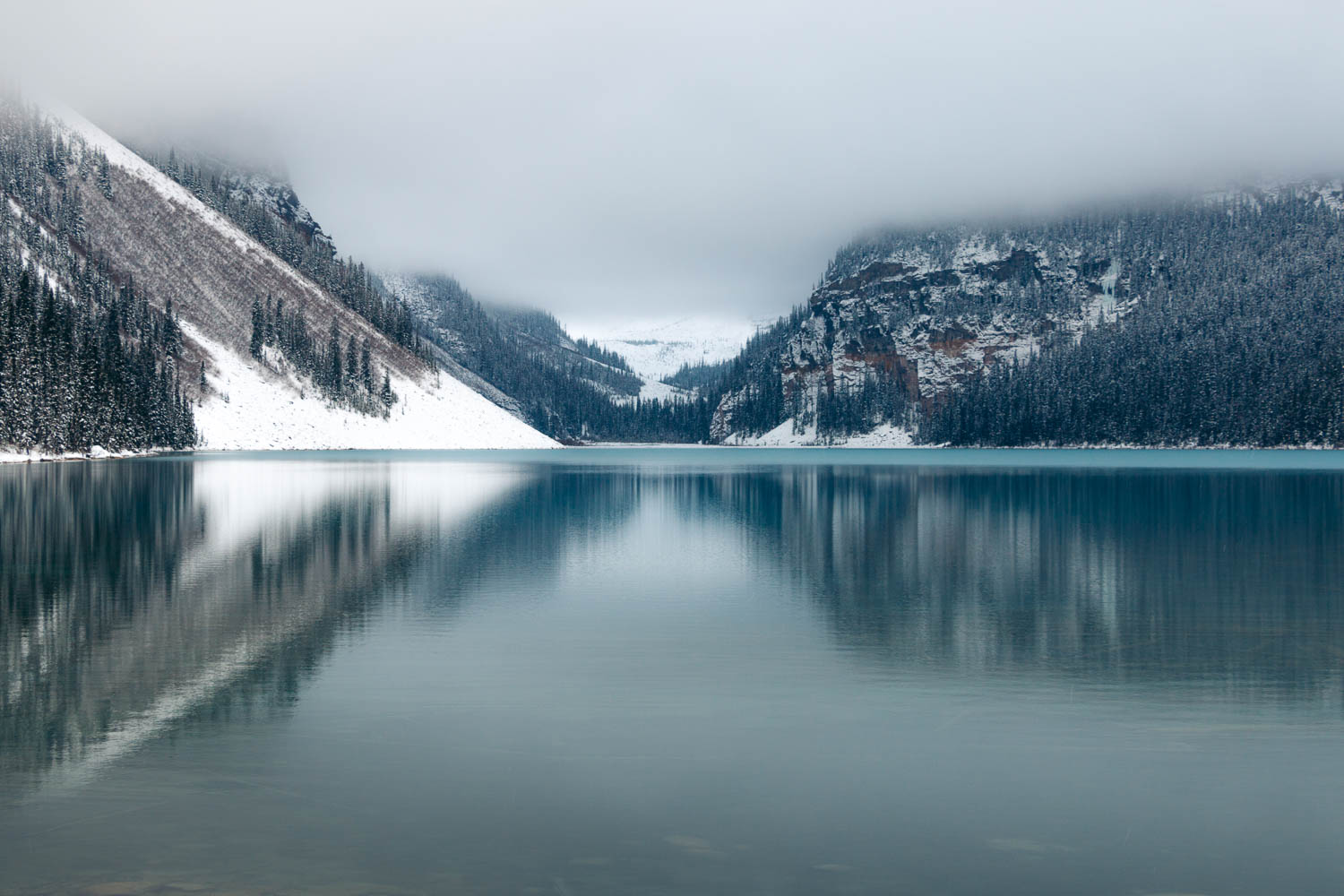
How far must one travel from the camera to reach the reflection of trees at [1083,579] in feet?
69.9

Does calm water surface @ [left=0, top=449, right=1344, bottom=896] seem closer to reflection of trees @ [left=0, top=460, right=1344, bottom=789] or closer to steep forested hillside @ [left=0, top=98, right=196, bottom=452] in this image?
reflection of trees @ [left=0, top=460, right=1344, bottom=789]

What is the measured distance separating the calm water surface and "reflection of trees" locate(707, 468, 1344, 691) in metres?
0.21

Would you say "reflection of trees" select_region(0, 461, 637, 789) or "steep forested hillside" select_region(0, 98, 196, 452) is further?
"steep forested hillside" select_region(0, 98, 196, 452)

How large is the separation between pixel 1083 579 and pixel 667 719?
1977 cm

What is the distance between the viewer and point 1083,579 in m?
31.4

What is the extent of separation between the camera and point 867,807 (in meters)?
12.3

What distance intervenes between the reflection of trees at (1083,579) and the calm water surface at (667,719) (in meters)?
0.21

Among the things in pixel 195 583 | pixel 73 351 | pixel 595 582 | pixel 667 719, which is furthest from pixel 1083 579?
pixel 73 351

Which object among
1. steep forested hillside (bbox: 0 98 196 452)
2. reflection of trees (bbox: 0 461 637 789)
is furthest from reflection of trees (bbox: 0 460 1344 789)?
steep forested hillside (bbox: 0 98 196 452)

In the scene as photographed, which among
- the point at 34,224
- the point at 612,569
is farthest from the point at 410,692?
the point at 34,224

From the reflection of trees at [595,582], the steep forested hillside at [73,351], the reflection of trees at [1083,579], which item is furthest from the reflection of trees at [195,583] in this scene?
the steep forested hillside at [73,351]

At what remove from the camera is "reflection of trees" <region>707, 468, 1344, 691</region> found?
21.3m

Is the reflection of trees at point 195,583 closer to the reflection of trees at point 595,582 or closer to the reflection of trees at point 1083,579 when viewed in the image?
the reflection of trees at point 595,582

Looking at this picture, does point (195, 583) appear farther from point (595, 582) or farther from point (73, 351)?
point (73, 351)
